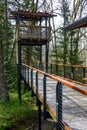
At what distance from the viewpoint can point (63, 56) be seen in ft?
86.5

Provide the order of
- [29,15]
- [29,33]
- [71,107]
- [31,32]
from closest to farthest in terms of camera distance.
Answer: [71,107]
[29,33]
[31,32]
[29,15]

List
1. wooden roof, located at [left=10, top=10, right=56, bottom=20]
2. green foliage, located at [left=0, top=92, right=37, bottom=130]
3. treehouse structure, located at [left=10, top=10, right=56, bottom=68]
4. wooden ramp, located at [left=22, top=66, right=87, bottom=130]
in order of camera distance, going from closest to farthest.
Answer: wooden ramp, located at [left=22, top=66, right=87, bottom=130], green foliage, located at [left=0, top=92, right=37, bottom=130], treehouse structure, located at [left=10, top=10, right=56, bottom=68], wooden roof, located at [left=10, top=10, right=56, bottom=20]

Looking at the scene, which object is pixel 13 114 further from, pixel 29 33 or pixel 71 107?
pixel 71 107

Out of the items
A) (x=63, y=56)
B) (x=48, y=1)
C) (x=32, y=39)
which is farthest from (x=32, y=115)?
(x=48, y=1)

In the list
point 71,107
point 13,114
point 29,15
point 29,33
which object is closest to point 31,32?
point 29,33

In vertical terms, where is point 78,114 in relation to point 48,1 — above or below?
below

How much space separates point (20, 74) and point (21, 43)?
2.25 meters

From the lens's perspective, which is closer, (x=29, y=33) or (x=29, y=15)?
(x=29, y=33)

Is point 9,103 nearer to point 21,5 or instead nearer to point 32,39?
point 32,39

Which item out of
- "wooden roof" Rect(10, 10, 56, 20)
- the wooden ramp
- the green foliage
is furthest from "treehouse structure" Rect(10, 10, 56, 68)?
the wooden ramp

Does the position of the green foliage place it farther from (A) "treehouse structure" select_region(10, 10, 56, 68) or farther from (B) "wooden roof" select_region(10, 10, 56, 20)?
(B) "wooden roof" select_region(10, 10, 56, 20)

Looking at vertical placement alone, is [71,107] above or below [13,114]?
above

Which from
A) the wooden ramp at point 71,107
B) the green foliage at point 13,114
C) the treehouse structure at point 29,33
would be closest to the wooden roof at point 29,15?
the treehouse structure at point 29,33

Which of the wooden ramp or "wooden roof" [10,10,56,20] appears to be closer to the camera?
the wooden ramp
